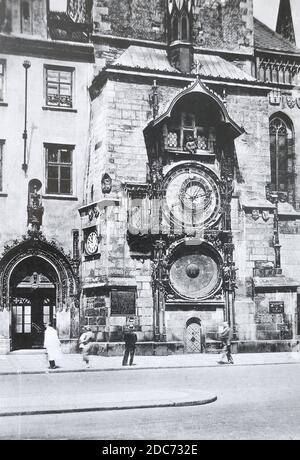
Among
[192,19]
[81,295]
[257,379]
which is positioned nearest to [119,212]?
[81,295]

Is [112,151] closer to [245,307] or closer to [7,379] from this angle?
[245,307]

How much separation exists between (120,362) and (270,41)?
17878mm

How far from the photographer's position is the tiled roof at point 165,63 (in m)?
29.8

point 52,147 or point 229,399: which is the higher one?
point 52,147

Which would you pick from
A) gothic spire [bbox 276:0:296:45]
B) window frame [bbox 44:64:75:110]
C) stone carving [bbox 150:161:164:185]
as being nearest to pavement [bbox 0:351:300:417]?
Result: stone carving [bbox 150:161:164:185]

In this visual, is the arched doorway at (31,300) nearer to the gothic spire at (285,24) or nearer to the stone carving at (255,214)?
the stone carving at (255,214)

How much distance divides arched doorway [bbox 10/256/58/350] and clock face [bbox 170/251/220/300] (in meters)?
4.95

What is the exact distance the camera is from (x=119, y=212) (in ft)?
91.9

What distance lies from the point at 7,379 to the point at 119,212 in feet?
33.8

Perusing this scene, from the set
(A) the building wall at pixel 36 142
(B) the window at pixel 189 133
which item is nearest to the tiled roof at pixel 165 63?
(B) the window at pixel 189 133

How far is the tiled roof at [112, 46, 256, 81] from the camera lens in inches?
1173

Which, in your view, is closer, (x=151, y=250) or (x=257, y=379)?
(x=257, y=379)

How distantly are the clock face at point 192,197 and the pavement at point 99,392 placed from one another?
17.8 ft

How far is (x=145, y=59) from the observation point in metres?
30.4
